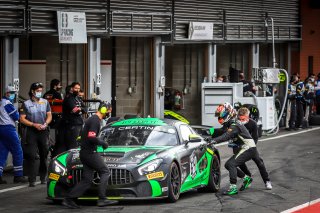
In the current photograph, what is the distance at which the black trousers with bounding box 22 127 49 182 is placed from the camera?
18.8 metres

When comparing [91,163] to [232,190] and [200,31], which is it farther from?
[200,31]

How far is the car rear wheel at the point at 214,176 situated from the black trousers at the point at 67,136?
373cm

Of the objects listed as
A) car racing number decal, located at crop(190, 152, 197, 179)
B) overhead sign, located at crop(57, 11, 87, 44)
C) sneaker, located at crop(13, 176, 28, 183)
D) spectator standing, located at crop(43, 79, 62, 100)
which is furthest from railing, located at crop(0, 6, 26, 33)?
car racing number decal, located at crop(190, 152, 197, 179)

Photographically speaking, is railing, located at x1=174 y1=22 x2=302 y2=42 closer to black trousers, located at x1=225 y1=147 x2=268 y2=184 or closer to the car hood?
black trousers, located at x1=225 y1=147 x2=268 y2=184

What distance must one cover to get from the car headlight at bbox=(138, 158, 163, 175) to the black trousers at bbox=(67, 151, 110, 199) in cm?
53

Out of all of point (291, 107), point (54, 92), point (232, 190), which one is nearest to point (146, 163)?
point (232, 190)

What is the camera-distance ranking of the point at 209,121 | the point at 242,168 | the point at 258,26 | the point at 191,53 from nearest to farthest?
the point at 242,168
the point at 209,121
the point at 191,53
the point at 258,26

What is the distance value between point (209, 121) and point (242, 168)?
555 inches

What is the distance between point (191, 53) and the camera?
34.4 metres

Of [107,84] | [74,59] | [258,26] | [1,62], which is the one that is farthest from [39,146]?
[258,26]

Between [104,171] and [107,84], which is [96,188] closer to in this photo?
[104,171]

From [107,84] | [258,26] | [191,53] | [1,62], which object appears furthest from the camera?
[258,26]

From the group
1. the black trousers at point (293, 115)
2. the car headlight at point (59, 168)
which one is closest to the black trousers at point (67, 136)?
the car headlight at point (59, 168)

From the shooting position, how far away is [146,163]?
15.5m
